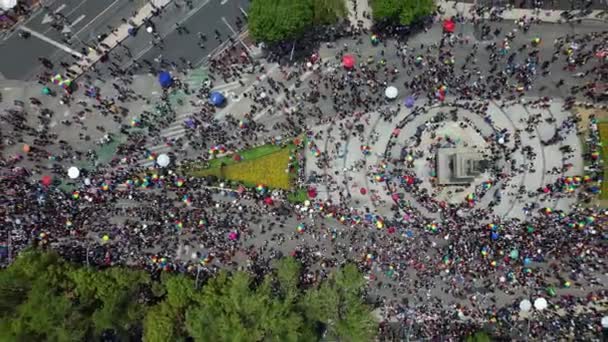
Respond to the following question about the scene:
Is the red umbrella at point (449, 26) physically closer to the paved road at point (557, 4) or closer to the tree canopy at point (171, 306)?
the paved road at point (557, 4)

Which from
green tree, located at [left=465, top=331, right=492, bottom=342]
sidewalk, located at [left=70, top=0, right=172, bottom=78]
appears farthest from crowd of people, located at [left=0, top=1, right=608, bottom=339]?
sidewalk, located at [left=70, top=0, right=172, bottom=78]

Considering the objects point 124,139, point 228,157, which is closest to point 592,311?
point 228,157

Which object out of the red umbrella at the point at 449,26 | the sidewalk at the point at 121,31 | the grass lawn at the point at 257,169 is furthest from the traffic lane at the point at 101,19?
the red umbrella at the point at 449,26

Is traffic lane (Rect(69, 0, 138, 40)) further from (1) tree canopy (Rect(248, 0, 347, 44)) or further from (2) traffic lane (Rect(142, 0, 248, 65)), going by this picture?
(1) tree canopy (Rect(248, 0, 347, 44))

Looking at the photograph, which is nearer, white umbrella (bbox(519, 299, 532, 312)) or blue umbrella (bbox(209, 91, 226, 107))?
white umbrella (bbox(519, 299, 532, 312))

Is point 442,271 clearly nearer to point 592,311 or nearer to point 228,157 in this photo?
point 592,311

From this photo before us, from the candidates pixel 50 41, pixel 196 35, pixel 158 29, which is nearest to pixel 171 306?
pixel 196 35
